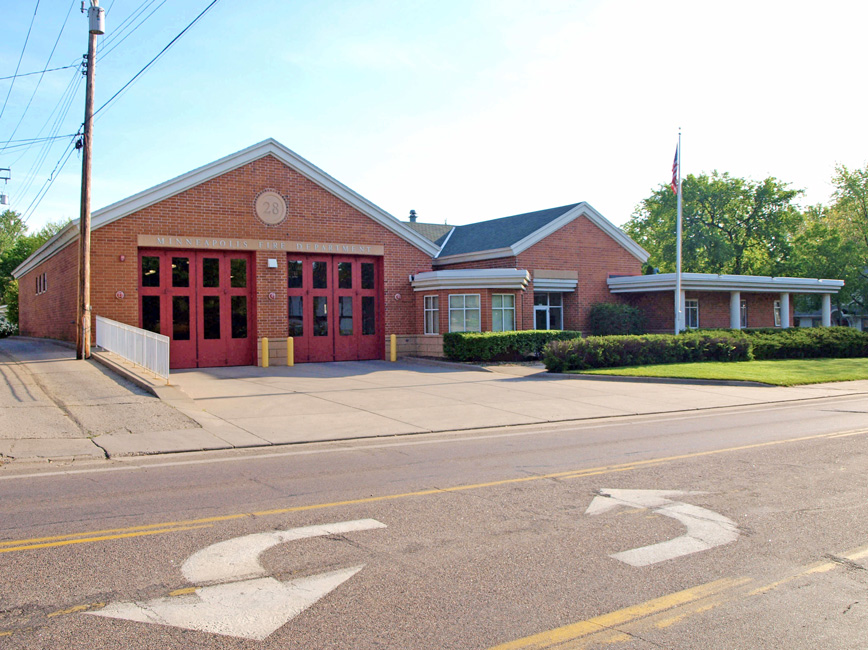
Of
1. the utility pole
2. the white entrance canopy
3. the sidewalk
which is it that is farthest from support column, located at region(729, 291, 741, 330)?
the utility pole

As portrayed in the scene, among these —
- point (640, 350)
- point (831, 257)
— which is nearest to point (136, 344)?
point (640, 350)

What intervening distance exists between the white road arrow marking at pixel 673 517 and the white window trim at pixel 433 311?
19.2 m

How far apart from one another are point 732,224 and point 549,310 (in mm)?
34573

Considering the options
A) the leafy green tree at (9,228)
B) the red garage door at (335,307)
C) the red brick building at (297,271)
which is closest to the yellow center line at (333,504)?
the red brick building at (297,271)

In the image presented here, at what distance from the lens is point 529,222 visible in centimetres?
3048

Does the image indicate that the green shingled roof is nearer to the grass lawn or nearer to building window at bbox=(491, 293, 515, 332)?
building window at bbox=(491, 293, 515, 332)

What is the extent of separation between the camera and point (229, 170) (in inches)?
914

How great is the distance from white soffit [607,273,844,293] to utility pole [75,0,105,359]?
68.0 feet

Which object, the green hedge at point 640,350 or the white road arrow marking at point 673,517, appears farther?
the green hedge at point 640,350

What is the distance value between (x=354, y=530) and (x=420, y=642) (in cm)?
204

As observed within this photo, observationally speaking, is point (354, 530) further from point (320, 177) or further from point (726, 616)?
point (320, 177)

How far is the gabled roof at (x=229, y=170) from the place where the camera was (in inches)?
846

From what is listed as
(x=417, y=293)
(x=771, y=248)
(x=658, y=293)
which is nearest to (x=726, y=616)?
(x=417, y=293)

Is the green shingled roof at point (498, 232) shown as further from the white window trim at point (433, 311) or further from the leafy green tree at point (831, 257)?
the leafy green tree at point (831, 257)
